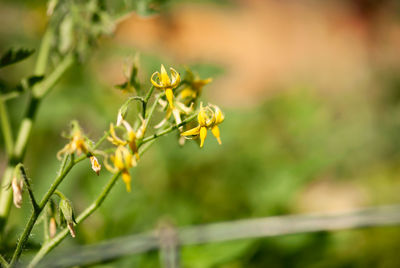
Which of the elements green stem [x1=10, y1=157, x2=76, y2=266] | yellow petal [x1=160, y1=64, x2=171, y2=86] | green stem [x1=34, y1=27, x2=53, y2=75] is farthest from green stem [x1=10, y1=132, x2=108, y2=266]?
green stem [x1=34, y1=27, x2=53, y2=75]

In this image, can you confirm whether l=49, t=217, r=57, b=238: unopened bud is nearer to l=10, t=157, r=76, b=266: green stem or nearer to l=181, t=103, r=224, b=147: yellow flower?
l=10, t=157, r=76, b=266: green stem

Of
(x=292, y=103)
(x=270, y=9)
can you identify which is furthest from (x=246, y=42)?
(x=292, y=103)

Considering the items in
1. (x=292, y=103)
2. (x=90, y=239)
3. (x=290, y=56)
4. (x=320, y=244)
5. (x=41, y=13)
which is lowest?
(x=290, y=56)

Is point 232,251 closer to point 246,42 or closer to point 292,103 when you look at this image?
point 292,103

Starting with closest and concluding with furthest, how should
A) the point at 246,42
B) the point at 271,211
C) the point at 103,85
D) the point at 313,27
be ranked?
the point at 271,211, the point at 103,85, the point at 313,27, the point at 246,42

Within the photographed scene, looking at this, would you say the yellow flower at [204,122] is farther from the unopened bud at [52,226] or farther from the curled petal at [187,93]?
the unopened bud at [52,226]

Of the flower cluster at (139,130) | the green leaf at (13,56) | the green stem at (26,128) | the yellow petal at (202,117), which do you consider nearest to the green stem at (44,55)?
the green stem at (26,128)
